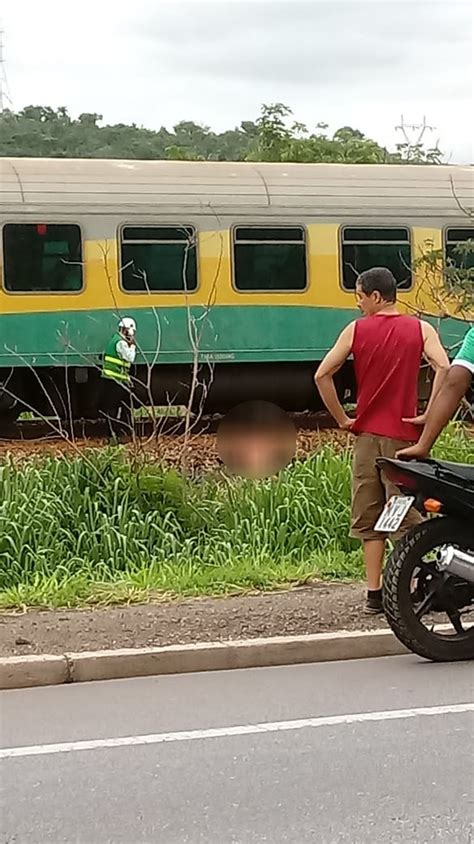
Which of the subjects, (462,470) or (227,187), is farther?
(227,187)

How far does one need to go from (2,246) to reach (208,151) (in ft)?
103

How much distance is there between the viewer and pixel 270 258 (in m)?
14.3

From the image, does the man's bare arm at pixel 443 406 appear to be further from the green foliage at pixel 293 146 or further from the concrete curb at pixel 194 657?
the green foliage at pixel 293 146

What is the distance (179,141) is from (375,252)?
109ft

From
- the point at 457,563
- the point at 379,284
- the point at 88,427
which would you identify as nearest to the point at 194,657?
the point at 457,563

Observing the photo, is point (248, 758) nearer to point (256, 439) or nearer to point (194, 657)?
point (194, 657)

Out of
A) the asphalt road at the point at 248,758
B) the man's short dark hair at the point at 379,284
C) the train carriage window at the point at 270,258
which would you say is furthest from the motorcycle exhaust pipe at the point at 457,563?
the train carriage window at the point at 270,258

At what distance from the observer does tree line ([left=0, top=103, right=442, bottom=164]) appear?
2881cm

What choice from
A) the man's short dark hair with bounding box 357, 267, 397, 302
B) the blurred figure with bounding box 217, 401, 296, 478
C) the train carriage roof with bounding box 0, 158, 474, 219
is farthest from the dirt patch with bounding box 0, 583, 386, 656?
the train carriage roof with bounding box 0, 158, 474, 219

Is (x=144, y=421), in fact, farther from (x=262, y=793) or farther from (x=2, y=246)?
(x=262, y=793)

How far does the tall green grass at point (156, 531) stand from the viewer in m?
7.88

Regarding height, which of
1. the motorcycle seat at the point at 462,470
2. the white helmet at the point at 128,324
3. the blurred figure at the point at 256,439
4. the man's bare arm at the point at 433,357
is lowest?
the blurred figure at the point at 256,439

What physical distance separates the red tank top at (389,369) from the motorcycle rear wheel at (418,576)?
83 cm

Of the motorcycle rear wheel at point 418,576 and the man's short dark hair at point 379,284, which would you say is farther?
the man's short dark hair at point 379,284
